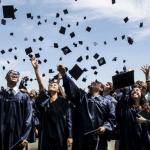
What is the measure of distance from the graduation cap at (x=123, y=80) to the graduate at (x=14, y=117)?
5.14 ft

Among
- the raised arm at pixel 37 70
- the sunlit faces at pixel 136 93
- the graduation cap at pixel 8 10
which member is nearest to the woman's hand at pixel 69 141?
the raised arm at pixel 37 70

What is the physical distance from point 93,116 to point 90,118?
0.07m

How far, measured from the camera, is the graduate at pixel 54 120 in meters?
7.65

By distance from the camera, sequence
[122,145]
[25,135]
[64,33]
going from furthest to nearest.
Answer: [64,33], [122,145], [25,135]

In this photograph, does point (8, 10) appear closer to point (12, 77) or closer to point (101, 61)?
point (101, 61)

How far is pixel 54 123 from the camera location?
771 centimetres

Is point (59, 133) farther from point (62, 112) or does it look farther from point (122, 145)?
point (122, 145)

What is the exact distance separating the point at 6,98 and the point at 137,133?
219 cm

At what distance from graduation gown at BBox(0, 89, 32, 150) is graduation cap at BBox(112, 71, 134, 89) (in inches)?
61.7

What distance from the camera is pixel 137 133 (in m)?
8.10

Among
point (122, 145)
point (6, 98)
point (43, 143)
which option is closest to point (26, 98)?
point (6, 98)

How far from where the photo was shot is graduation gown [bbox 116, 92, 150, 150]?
26.6 feet

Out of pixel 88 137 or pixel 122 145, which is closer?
pixel 88 137

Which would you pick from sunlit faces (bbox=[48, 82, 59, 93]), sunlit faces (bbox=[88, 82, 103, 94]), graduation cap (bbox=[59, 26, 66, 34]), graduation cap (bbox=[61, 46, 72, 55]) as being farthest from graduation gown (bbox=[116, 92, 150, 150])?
graduation cap (bbox=[59, 26, 66, 34])
